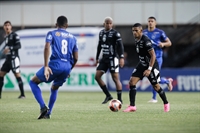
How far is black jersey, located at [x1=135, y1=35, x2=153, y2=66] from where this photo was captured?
517 inches

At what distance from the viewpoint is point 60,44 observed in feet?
38.0

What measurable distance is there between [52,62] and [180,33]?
2149 centimetres

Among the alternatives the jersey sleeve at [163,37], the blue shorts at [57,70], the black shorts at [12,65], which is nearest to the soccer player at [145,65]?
the blue shorts at [57,70]

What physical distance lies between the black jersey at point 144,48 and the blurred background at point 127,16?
1861 cm

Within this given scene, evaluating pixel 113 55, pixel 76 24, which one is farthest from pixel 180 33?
pixel 113 55

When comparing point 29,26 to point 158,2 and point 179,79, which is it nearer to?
point 158,2

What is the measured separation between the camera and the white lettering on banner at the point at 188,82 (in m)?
24.7

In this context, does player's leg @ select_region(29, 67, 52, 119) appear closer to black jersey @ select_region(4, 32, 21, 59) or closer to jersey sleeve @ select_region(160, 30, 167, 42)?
jersey sleeve @ select_region(160, 30, 167, 42)

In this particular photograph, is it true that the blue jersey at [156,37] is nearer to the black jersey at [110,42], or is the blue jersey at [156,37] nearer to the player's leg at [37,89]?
the black jersey at [110,42]

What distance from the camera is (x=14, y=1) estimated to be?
34.8 metres

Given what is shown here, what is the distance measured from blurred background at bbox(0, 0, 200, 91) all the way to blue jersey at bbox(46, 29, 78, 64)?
A: 20.7 metres

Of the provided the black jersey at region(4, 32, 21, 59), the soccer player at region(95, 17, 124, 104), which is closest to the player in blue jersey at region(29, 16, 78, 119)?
the soccer player at region(95, 17, 124, 104)

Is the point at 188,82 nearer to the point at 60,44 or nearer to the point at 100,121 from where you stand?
the point at 60,44

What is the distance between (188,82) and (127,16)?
357 inches
